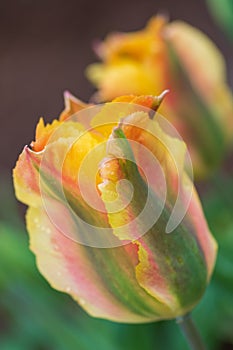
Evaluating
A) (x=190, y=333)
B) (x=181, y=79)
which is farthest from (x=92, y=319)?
(x=190, y=333)

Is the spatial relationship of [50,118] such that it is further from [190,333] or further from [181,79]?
[190,333]

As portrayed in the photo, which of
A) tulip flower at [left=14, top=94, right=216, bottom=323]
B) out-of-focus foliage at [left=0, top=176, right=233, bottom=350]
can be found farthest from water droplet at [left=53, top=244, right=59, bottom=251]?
out-of-focus foliage at [left=0, top=176, right=233, bottom=350]

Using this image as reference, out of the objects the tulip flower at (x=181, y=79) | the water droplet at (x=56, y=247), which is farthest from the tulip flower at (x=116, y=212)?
the tulip flower at (x=181, y=79)

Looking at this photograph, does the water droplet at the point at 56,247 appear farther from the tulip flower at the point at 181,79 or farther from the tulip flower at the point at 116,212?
the tulip flower at the point at 181,79

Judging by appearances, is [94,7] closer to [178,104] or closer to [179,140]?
[178,104]

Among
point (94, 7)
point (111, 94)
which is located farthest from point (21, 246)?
point (94, 7)

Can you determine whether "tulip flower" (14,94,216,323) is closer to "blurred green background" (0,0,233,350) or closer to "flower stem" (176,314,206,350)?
"flower stem" (176,314,206,350)
